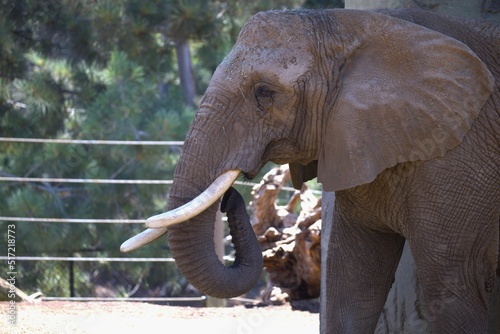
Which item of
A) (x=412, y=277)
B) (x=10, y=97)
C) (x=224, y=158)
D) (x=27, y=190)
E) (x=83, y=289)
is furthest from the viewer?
(x=83, y=289)

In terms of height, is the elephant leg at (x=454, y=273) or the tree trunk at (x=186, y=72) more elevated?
the elephant leg at (x=454, y=273)

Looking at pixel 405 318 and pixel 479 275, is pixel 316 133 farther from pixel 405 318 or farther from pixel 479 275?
pixel 405 318

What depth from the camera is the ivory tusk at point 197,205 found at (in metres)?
3.59

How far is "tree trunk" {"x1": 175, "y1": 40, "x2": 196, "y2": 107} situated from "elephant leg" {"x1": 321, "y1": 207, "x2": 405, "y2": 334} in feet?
31.0

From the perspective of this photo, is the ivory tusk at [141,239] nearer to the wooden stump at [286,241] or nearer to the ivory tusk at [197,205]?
the ivory tusk at [197,205]

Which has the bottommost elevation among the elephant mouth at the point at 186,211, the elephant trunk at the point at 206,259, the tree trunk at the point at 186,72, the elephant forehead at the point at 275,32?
the tree trunk at the point at 186,72

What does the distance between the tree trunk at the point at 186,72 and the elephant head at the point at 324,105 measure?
9.92 m

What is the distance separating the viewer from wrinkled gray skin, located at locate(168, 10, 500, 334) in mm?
3805

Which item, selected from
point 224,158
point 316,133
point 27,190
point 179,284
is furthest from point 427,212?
point 179,284

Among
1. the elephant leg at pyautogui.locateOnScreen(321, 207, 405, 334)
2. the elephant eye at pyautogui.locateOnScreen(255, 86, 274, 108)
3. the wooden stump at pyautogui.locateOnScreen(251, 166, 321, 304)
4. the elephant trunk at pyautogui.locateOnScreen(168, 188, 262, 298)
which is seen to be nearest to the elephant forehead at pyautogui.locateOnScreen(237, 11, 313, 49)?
the elephant eye at pyautogui.locateOnScreen(255, 86, 274, 108)

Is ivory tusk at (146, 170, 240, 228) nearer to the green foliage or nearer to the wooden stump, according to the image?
the wooden stump

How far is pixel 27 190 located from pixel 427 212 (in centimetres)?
738

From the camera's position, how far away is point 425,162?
12.8ft

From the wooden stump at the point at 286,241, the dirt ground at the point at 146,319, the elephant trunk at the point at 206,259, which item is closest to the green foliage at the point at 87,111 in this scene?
the wooden stump at the point at 286,241
